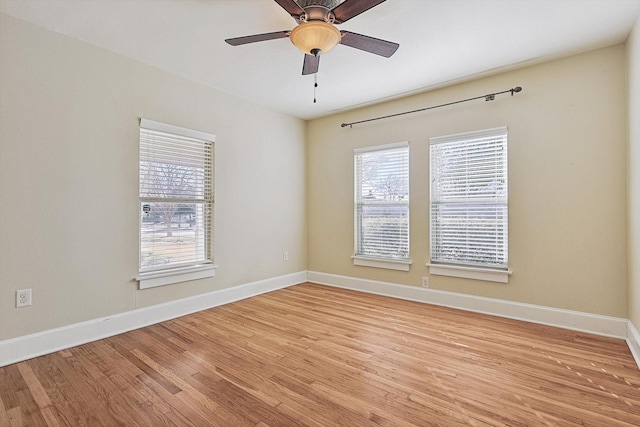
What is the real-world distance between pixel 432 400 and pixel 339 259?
292 cm

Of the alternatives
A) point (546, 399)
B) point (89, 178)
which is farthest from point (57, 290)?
point (546, 399)

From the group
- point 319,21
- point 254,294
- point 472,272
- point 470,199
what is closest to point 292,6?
point 319,21

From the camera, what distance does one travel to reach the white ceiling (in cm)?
227

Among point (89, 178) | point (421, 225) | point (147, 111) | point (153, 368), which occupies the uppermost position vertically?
point (147, 111)

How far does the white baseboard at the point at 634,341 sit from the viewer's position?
2327 mm

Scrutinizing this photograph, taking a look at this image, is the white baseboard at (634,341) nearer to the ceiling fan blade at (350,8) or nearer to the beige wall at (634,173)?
the beige wall at (634,173)

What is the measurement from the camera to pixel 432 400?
6.08 feet

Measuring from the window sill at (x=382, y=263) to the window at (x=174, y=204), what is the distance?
2.00m

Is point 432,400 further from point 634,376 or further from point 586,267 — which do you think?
point 586,267

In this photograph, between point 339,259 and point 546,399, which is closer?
point 546,399

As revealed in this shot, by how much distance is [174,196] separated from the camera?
3416mm

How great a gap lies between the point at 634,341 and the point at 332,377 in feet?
7.94

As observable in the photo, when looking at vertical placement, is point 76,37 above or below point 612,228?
above

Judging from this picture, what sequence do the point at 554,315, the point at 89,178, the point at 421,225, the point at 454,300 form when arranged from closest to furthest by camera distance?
the point at 89,178 → the point at 554,315 → the point at 454,300 → the point at 421,225
